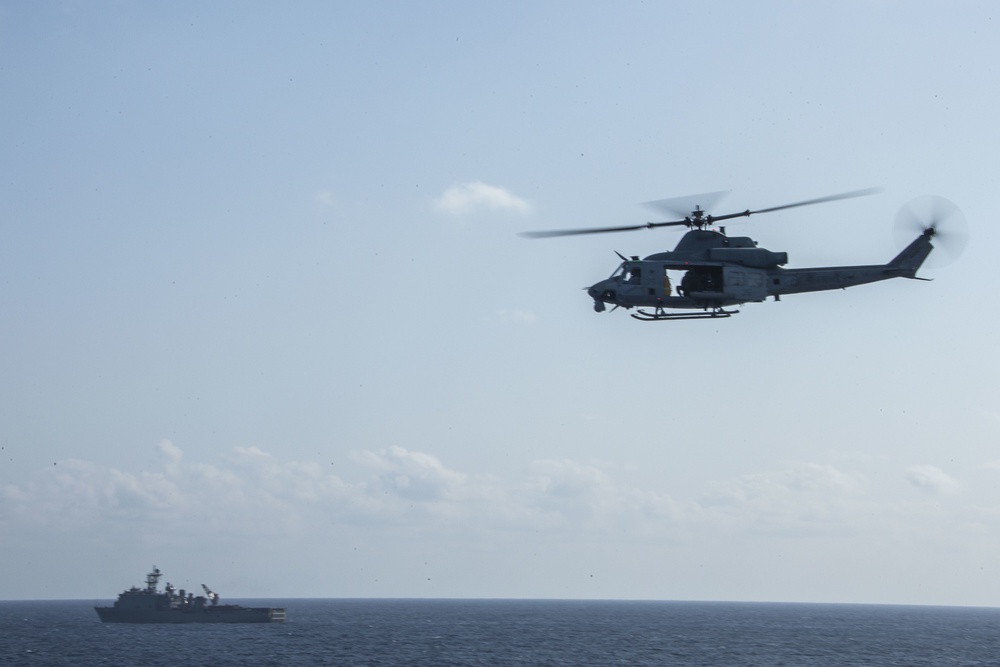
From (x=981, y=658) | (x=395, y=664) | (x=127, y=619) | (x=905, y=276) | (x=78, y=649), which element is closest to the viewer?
(x=905, y=276)

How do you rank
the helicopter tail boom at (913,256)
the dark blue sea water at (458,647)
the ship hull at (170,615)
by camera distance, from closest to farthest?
the helicopter tail boom at (913,256)
the dark blue sea water at (458,647)
the ship hull at (170,615)

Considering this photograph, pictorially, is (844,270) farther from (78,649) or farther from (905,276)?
(78,649)

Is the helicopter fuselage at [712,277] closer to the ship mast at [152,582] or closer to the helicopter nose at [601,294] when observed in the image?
the helicopter nose at [601,294]

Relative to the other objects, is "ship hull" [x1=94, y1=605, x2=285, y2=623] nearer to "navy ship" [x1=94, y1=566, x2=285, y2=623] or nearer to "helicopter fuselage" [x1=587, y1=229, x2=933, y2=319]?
"navy ship" [x1=94, y1=566, x2=285, y2=623]

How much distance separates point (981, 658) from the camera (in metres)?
105

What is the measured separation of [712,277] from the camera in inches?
1516

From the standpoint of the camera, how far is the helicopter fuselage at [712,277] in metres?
38.4

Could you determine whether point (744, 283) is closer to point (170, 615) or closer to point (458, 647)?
point (458, 647)

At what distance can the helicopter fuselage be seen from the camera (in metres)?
38.4

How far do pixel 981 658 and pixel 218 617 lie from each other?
8544cm

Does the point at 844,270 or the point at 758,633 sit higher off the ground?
the point at 844,270

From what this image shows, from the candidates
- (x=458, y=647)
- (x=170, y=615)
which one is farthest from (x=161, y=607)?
(x=458, y=647)

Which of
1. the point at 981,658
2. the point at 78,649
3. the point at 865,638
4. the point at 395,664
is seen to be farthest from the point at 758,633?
the point at 78,649

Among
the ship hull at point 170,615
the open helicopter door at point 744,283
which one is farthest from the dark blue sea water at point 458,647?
the open helicopter door at point 744,283
